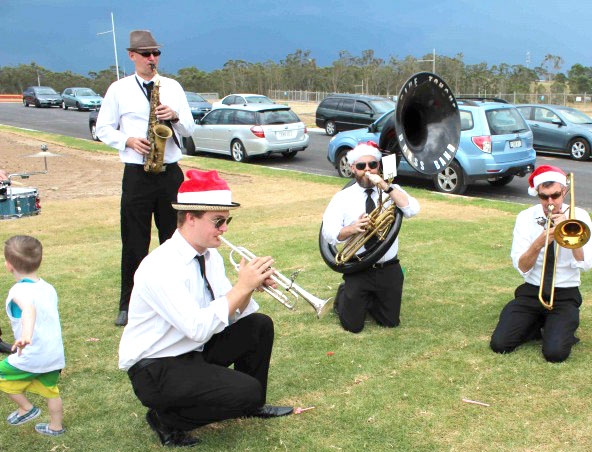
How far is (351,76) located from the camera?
6084 cm

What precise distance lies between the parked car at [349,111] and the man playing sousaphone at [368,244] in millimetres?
16193

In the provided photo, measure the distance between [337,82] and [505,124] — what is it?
50.3 m

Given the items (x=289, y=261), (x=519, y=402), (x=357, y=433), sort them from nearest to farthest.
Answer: (x=357, y=433), (x=519, y=402), (x=289, y=261)

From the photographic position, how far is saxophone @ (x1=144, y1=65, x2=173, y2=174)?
5.18m

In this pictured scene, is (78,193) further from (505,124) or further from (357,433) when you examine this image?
(357,433)

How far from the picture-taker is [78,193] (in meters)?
13.0

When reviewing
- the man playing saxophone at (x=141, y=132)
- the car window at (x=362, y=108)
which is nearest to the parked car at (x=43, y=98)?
the car window at (x=362, y=108)

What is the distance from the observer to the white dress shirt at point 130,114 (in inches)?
207

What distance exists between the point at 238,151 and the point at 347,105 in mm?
6814

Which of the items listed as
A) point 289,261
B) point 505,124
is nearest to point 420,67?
point 505,124

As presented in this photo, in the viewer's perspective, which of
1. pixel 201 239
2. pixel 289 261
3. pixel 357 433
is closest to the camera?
pixel 201 239

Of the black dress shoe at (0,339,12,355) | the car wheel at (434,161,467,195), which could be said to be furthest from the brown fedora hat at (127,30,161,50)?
the car wheel at (434,161,467,195)

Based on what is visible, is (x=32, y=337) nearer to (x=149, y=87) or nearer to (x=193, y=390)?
(x=193, y=390)

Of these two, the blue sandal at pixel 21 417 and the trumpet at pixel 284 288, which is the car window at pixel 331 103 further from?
the blue sandal at pixel 21 417
